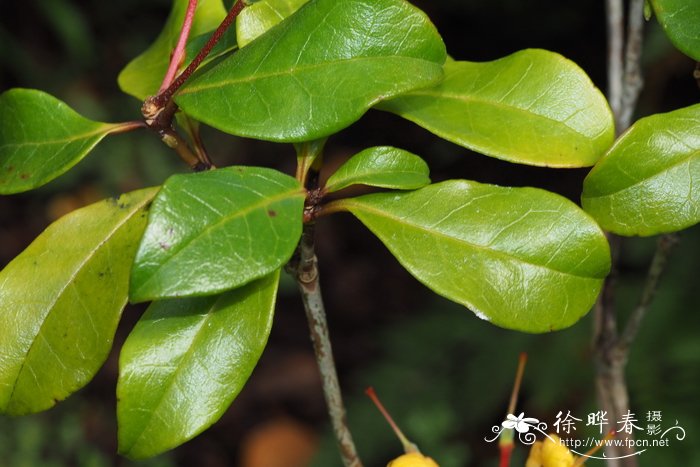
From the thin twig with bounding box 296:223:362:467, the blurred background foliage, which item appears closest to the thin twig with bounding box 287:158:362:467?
the thin twig with bounding box 296:223:362:467

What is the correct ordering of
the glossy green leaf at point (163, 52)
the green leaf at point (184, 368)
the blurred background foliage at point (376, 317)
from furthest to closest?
the blurred background foliage at point (376, 317) < the glossy green leaf at point (163, 52) < the green leaf at point (184, 368)

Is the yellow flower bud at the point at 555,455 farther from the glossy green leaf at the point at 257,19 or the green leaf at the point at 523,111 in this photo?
the glossy green leaf at the point at 257,19

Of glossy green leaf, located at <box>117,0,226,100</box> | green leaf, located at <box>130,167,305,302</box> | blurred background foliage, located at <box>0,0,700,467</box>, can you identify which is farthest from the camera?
blurred background foliage, located at <box>0,0,700,467</box>

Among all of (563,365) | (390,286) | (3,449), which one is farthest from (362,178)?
(390,286)

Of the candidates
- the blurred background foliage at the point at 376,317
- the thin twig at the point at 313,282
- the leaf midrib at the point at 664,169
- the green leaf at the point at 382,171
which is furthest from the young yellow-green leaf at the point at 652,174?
the blurred background foliage at the point at 376,317

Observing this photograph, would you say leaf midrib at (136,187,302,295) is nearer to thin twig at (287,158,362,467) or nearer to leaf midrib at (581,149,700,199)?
thin twig at (287,158,362,467)

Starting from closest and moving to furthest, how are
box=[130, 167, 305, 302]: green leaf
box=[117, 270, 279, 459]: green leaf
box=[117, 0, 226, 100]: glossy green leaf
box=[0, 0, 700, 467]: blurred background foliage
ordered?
box=[130, 167, 305, 302]: green leaf, box=[117, 270, 279, 459]: green leaf, box=[117, 0, 226, 100]: glossy green leaf, box=[0, 0, 700, 467]: blurred background foliage
